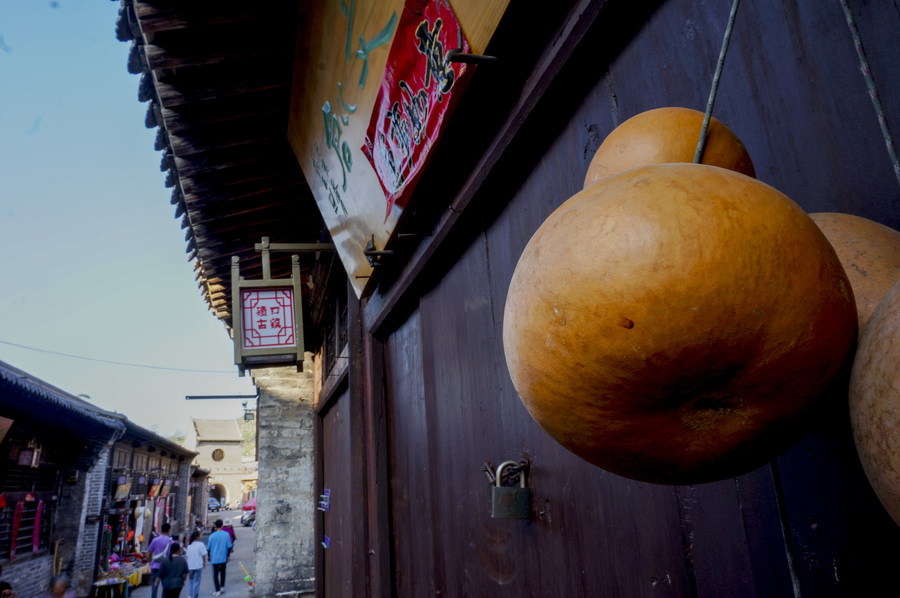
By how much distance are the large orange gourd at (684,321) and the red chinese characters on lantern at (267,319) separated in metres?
Answer: 4.75

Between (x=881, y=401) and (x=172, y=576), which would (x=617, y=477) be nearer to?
(x=881, y=401)

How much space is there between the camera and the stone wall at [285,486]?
7.93m

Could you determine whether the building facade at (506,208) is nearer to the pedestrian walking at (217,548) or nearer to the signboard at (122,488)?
the pedestrian walking at (217,548)

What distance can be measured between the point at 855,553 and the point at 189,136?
15.9ft

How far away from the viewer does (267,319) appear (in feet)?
16.9

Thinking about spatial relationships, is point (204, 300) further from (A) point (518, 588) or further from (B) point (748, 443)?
(B) point (748, 443)

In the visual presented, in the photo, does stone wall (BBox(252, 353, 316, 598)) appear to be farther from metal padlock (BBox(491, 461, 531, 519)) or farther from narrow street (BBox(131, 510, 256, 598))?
metal padlock (BBox(491, 461, 531, 519))

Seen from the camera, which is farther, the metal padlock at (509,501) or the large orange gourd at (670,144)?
the metal padlock at (509,501)

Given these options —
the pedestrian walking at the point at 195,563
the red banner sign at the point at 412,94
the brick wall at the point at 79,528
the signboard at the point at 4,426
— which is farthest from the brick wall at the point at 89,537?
the red banner sign at the point at 412,94

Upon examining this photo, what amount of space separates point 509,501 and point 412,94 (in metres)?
1.66

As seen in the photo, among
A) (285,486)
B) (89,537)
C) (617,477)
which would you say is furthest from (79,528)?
(617,477)

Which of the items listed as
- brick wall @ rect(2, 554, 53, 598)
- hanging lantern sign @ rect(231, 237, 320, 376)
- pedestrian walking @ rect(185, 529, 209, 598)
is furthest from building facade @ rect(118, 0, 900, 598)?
pedestrian walking @ rect(185, 529, 209, 598)

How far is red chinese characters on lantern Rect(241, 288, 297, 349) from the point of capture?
5066 mm

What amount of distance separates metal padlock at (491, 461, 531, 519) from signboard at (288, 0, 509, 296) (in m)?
1.36
